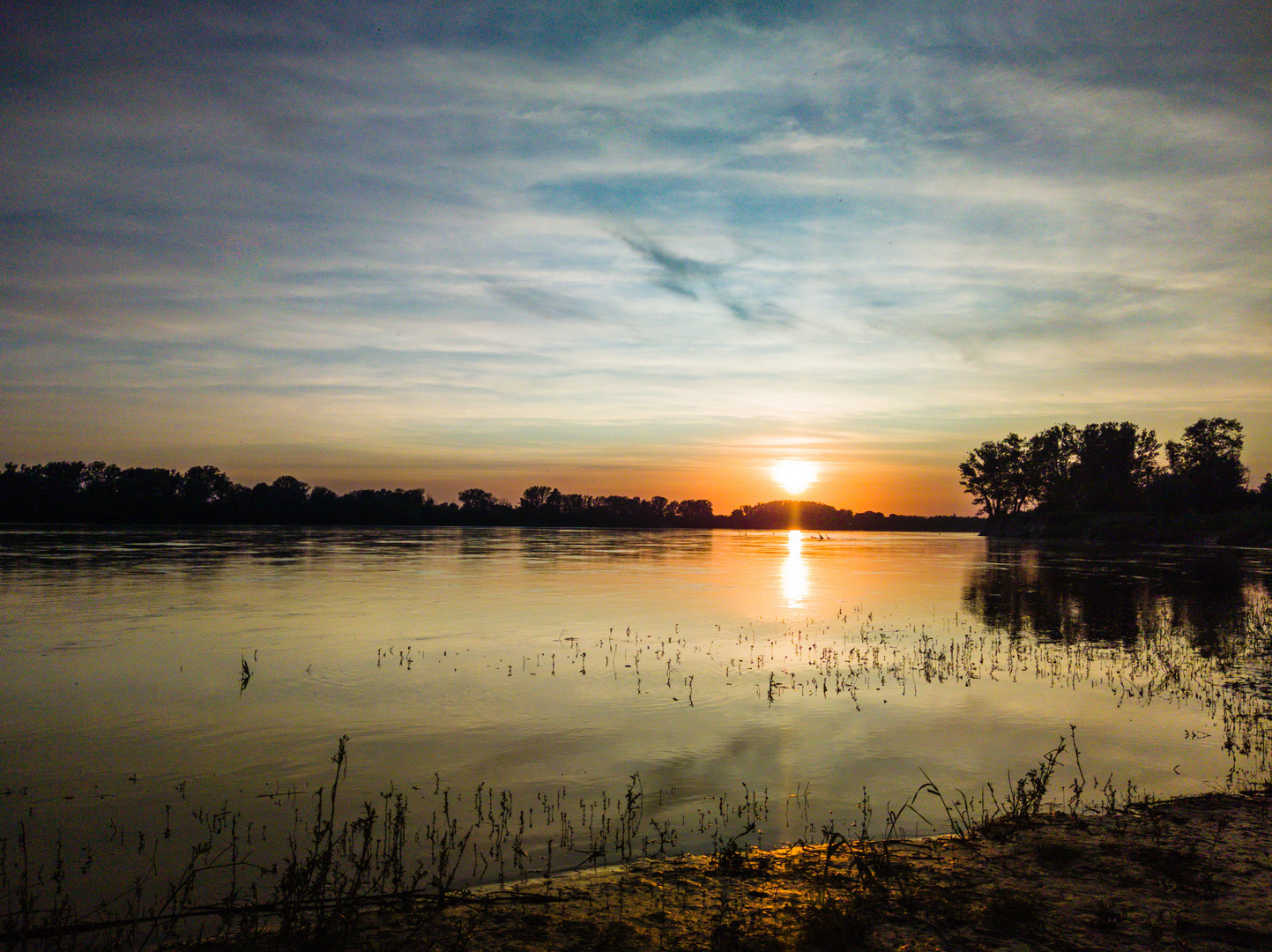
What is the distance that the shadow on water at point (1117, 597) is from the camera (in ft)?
94.0

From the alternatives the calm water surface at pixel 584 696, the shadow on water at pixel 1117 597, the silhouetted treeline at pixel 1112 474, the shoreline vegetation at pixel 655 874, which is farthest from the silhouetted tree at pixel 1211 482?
the shoreline vegetation at pixel 655 874

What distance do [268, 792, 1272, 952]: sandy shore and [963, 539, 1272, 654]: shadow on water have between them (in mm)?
19305

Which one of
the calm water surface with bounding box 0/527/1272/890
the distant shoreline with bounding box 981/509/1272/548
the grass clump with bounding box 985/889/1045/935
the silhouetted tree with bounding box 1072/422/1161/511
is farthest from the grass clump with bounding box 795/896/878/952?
the silhouetted tree with bounding box 1072/422/1161/511

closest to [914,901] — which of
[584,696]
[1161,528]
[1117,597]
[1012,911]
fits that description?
[1012,911]

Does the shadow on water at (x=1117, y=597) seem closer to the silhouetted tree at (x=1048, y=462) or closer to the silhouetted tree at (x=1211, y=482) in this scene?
the silhouetted tree at (x=1211, y=482)

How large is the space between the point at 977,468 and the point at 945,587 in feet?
533

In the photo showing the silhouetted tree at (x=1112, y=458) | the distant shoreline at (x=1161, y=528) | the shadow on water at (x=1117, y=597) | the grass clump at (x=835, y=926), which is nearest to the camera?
the grass clump at (x=835, y=926)

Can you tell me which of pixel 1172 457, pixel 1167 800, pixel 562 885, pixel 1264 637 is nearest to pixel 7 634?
pixel 562 885

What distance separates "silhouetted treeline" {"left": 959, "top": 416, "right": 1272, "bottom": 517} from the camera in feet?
412

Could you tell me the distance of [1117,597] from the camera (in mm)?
40594

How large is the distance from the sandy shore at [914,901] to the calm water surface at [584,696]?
161 cm

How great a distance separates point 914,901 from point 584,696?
1140 centimetres

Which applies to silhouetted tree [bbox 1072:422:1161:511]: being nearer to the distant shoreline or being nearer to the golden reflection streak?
the distant shoreline

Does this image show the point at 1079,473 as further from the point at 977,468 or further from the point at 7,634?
the point at 7,634
